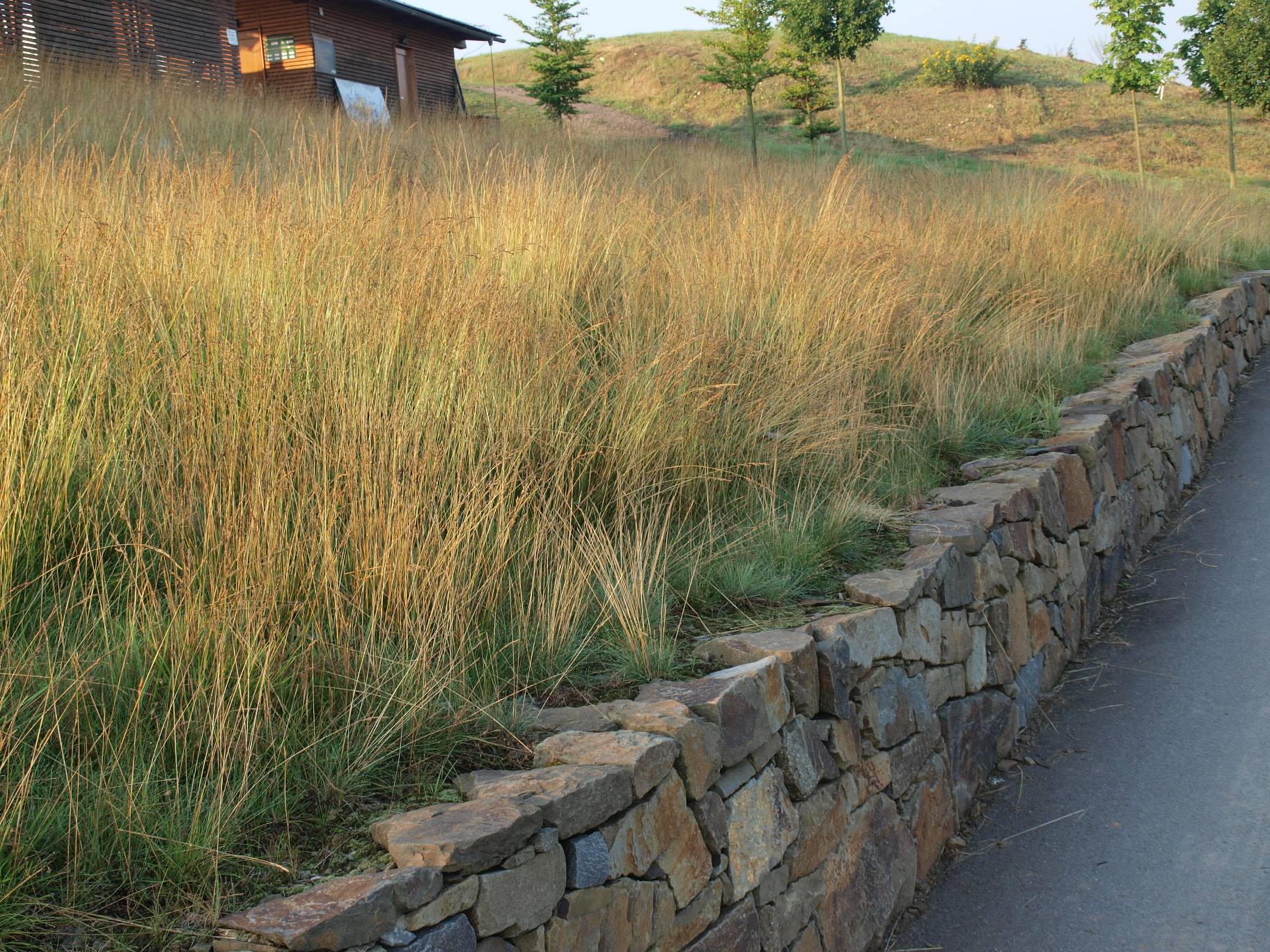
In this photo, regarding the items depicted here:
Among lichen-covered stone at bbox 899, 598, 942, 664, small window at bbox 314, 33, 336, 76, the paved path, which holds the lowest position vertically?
the paved path

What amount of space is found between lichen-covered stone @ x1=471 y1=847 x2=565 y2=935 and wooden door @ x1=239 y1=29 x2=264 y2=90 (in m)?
24.7

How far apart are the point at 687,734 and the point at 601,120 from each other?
33.1 m

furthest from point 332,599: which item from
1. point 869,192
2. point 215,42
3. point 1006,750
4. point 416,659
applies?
point 215,42

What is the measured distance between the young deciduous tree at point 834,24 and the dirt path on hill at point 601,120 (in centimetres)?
378

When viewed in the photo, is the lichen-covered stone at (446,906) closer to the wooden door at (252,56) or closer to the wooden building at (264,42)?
the wooden building at (264,42)

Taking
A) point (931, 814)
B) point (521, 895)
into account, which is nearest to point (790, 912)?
point (931, 814)

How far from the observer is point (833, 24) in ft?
78.8

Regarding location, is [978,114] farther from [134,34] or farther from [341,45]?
[134,34]

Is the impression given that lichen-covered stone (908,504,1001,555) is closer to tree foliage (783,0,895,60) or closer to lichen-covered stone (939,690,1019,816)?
lichen-covered stone (939,690,1019,816)

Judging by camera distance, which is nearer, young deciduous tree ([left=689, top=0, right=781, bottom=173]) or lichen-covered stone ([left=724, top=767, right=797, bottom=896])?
lichen-covered stone ([left=724, top=767, right=797, bottom=896])

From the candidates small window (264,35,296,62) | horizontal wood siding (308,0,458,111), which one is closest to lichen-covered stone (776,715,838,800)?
horizontal wood siding (308,0,458,111)

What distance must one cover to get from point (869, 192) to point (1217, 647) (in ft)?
20.1

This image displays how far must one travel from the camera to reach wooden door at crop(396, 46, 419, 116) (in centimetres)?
2584

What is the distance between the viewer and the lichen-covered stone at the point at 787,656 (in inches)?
113
